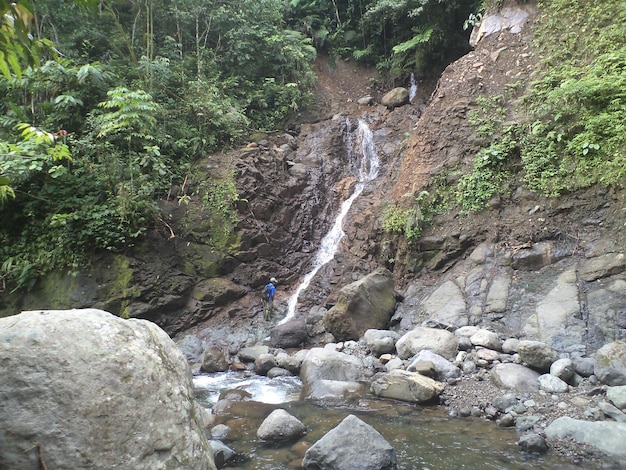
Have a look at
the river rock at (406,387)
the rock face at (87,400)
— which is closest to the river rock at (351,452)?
the rock face at (87,400)

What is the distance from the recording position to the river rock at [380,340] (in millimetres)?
8508

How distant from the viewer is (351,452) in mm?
4559

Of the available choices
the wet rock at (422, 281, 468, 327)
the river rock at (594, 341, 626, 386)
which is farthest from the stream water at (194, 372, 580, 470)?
the wet rock at (422, 281, 468, 327)

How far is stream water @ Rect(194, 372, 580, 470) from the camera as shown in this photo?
4762 mm

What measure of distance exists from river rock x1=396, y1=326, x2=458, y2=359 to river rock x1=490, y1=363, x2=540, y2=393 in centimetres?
99

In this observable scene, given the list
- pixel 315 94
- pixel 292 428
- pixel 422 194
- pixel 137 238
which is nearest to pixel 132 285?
pixel 137 238

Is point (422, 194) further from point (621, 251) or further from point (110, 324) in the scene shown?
point (110, 324)

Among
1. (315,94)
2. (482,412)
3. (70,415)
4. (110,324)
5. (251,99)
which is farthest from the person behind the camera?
(315,94)

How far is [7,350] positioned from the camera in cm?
277

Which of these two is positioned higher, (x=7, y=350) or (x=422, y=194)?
(x=422, y=194)

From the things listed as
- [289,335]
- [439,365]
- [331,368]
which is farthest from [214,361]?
[439,365]

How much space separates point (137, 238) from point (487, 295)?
28.0ft

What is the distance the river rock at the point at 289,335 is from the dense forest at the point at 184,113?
11.7ft

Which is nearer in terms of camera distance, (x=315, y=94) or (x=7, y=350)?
(x=7, y=350)
